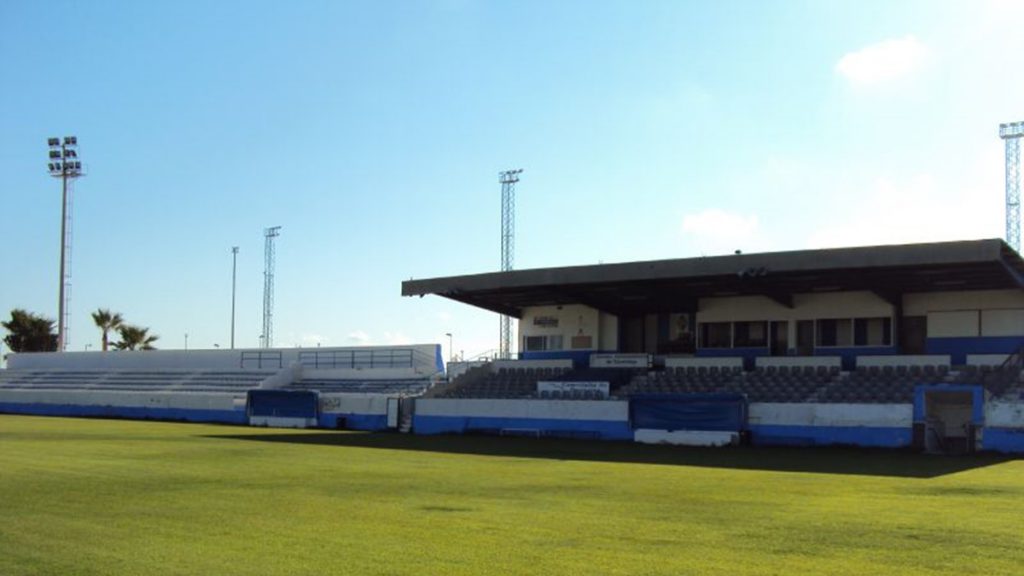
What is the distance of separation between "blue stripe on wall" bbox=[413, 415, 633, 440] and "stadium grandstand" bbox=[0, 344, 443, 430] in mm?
1508

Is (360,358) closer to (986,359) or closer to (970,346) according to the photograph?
(970,346)

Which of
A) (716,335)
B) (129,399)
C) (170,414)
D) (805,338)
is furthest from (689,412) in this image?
(129,399)

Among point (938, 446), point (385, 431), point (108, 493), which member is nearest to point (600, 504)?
point (108, 493)

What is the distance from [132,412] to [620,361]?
91.6 feet

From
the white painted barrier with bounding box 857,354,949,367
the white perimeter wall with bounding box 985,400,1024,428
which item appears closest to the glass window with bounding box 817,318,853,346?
the white painted barrier with bounding box 857,354,949,367

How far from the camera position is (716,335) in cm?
4194

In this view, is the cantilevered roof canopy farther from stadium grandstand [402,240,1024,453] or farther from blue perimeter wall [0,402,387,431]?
blue perimeter wall [0,402,387,431]

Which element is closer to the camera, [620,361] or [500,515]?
[500,515]

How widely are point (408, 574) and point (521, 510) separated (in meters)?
5.19

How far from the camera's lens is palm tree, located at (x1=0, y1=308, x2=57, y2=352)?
269 ft

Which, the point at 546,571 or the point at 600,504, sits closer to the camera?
the point at 546,571

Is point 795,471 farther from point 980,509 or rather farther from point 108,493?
point 108,493

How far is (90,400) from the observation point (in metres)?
55.2

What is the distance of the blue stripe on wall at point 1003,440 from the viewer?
27.2 meters
